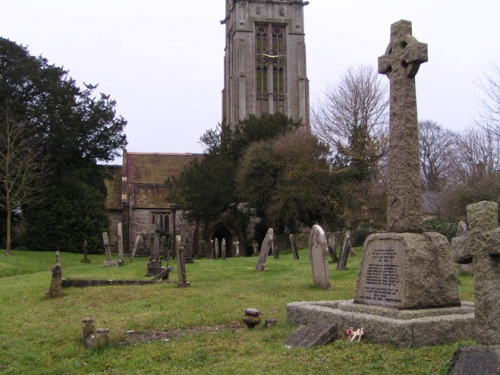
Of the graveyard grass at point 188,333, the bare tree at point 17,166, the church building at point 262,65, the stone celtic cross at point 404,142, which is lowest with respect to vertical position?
the graveyard grass at point 188,333

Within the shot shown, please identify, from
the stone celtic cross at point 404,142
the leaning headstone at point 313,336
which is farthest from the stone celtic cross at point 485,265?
the stone celtic cross at point 404,142

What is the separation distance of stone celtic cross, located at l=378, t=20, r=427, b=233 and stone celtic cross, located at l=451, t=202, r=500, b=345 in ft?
9.34

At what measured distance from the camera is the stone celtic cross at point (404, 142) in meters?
7.92

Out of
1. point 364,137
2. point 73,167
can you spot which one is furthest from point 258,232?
point 73,167

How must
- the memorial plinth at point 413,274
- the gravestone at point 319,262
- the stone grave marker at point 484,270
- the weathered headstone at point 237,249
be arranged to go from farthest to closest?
the weathered headstone at point 237,249 < the gravestone at point 319,262 < the memorial plinth at point 413,274 < the stone grave marker at point 484,270

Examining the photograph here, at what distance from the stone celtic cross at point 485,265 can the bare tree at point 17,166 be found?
30.9 metres

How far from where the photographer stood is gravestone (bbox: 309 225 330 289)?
43.0 ft

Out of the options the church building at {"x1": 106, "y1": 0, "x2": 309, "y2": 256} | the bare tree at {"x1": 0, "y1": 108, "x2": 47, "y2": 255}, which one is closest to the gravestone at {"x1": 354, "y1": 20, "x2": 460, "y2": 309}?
the bare tree at {"x1": 0, "y1": 108, "x2": 47, "y2": 255}

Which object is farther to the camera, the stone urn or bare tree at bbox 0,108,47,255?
bare tree at bbox 0,108,47,255

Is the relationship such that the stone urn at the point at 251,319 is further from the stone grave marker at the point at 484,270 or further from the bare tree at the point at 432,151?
the bare tree at the point at 432,151

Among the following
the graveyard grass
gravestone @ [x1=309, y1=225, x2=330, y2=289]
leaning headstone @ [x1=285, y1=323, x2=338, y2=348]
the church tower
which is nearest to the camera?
the graveyard grass

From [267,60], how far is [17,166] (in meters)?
32.3

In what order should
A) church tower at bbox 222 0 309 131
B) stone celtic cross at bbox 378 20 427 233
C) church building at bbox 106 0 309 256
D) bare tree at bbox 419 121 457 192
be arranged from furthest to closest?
church tower at bbox 222 0 309 131 → church building at bbox 106 0 309 256 → bare tree at bbox 419 121 457 192 → stone celtic cross at bbox 378 20 427 233

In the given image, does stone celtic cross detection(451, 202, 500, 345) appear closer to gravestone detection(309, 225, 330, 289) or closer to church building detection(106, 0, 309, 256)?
gravestone detection(309, 225, 330, 289)
